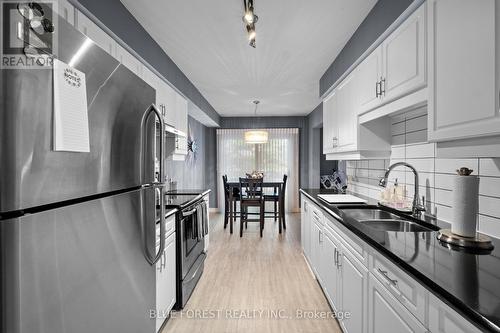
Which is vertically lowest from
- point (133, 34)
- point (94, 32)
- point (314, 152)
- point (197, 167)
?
point (197, 167)

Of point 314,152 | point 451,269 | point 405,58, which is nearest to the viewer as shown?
point 451,269

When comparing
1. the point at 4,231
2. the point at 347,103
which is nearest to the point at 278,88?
the point at 347,103

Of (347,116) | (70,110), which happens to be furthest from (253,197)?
(70,110)

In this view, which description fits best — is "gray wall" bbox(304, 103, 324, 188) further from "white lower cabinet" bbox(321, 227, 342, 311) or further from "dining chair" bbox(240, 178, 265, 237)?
"white lower cabinet" bbox(321, 227, 342, 311)

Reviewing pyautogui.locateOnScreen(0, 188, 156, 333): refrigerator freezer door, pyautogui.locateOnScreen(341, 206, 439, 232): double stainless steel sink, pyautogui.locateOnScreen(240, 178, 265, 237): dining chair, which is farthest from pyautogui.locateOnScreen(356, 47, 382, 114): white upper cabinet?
pyautogui.locateOnScreen(240, 178, 265, 237): dining chair

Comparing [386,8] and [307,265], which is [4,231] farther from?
[307,265]

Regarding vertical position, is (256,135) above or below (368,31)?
below

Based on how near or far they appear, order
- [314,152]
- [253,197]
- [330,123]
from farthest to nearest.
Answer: [314,152] < [253,197] < [330,123]

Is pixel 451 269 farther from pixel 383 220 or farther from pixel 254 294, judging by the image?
pixel 254 294

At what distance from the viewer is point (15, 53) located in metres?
0.52

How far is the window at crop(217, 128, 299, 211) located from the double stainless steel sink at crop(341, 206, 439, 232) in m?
4.49

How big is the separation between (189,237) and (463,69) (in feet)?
7.47

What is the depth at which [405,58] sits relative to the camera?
153 cm

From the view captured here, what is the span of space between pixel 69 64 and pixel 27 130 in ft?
0.75
